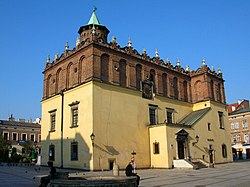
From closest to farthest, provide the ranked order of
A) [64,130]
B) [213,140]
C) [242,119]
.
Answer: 1. [64,130]
2. [213,140]
3. [242,119]

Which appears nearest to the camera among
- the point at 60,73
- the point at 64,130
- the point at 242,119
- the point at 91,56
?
the point at 91,56

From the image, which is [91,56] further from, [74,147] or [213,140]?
[213,140]

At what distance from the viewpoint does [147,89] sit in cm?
3356

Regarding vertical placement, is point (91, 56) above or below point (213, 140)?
above

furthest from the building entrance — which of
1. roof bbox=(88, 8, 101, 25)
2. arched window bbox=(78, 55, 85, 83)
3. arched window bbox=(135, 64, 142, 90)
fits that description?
roof bbox=(88, 8, 101, 25)

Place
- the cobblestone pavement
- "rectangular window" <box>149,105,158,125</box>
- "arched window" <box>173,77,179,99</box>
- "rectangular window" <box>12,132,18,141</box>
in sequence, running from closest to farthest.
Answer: the cobblestone pavement
"rectangular window" <box>149,105,158,125</box>
"arched window" <box>173,77,179,99</box>
"rectangular window" <box>12,132,18,141</box>

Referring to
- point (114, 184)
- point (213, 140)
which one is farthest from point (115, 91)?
point (114, 184)

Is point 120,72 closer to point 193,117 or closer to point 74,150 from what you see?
point 74,150

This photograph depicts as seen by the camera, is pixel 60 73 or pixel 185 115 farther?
pixel 185 115

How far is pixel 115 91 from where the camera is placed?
1163 inches

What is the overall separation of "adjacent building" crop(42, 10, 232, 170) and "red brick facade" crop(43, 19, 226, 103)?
0.34 ft

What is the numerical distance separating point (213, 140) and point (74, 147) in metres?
19.2

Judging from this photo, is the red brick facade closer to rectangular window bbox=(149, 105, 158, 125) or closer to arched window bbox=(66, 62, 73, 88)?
arched window bbox=(66, 62, 73, 88)

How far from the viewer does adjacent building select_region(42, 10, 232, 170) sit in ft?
90.8
